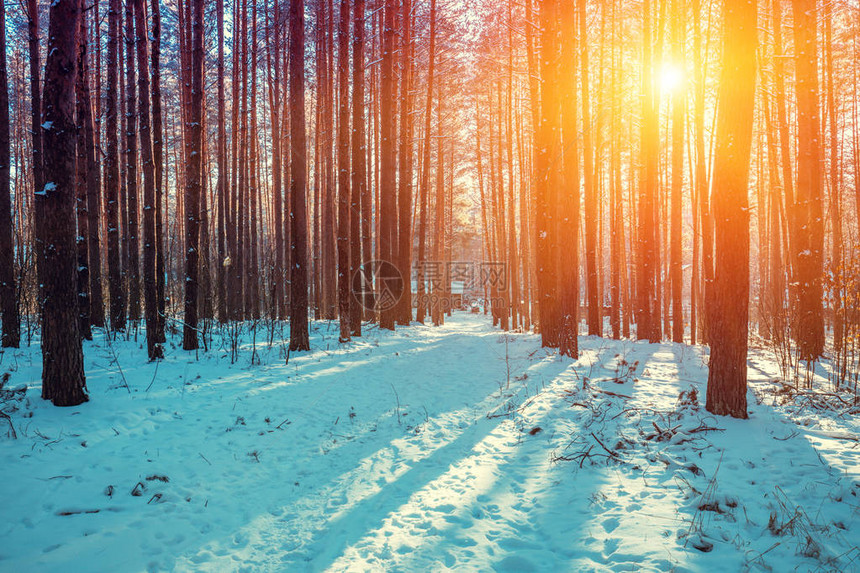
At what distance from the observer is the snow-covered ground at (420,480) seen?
2.62m

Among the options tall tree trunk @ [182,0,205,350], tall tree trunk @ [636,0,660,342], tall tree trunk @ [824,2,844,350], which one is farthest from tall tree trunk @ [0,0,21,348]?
tall tree trunk @ [636,0,660,342]

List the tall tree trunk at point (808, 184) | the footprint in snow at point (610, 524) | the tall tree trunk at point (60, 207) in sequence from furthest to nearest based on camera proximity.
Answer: the tall tree trunk at point (808, 184) → the tall tree trunk at point (60, 207) → the footprint in snow at point (610, 524)

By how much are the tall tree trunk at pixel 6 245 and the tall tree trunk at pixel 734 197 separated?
12145mm

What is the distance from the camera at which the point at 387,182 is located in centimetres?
1384

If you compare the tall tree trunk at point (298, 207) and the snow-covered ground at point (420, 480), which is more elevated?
the tall tree trunk at point (298, 207)

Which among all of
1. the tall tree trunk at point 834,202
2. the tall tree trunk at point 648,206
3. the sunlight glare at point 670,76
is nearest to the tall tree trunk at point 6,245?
the tall tree trunk at point 834,202

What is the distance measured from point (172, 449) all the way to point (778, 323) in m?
11.0

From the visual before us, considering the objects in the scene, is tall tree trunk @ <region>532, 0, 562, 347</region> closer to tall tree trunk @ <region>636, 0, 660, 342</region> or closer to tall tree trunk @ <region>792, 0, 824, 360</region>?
tall tree trunk @ <region>636, 0, 660, 342</region>

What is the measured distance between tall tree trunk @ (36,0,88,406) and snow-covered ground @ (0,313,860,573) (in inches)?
22.6

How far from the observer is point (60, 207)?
15.1 feet

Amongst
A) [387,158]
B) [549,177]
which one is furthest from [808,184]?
[387,158]

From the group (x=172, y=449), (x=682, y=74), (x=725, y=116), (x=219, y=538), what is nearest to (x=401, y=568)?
(x=219, y=538)

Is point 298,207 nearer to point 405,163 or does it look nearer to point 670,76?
point 405,163

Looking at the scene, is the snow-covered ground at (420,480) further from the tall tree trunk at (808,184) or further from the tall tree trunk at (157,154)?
the tall tree trunk at (808,184)
